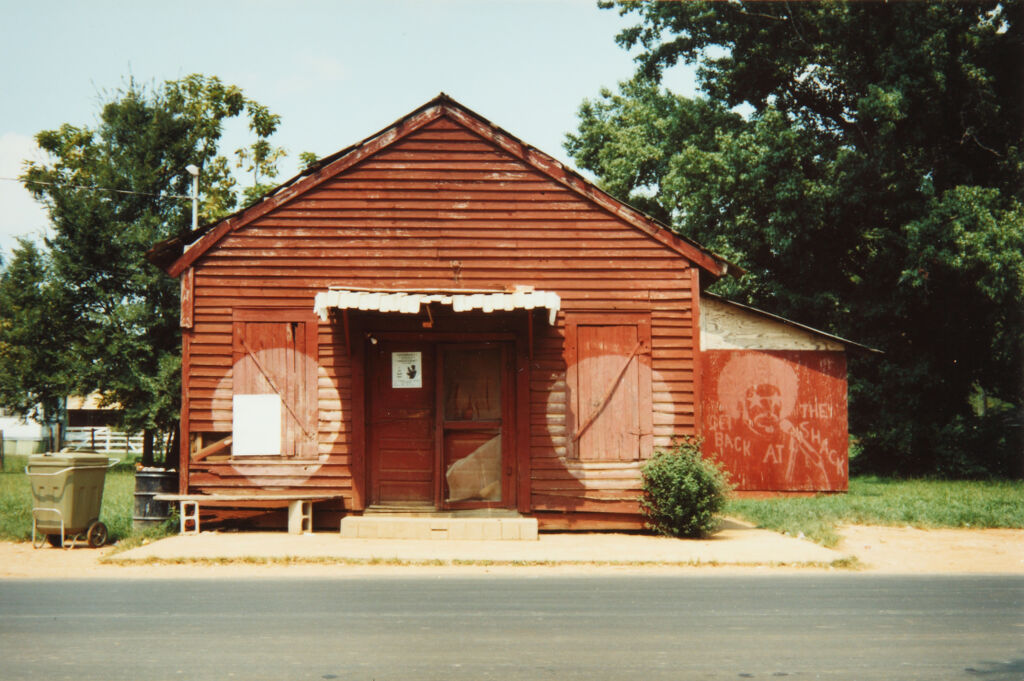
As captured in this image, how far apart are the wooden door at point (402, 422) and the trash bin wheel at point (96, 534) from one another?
11.7ft

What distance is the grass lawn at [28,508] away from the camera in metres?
13.2

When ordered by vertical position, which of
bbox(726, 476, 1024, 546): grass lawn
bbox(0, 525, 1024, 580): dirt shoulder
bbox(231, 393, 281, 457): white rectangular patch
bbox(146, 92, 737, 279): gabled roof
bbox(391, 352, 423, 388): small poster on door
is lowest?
bbox(0, 525, 1024, 580): dirt shoulder

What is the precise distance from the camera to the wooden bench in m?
12.8

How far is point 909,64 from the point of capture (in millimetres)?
22375

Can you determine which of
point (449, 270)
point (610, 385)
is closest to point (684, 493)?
point (610, 385)

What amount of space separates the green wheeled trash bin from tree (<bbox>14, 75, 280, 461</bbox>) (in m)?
→ 17.3

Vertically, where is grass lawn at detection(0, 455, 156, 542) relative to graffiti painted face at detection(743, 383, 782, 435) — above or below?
below

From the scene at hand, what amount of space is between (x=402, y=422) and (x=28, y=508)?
7476 millimetres

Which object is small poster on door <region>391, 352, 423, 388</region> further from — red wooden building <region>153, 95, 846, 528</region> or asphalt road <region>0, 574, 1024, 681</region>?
asphalt road <region>0, 574, 1024, 681</region>

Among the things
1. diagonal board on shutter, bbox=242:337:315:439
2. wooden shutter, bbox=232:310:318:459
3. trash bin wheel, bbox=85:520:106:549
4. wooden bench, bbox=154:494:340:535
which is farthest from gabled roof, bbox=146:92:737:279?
trash bin wheel, bbox=85:520:106:549

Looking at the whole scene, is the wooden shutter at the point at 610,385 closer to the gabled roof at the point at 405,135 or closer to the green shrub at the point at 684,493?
the green shrub at the point at 684,493

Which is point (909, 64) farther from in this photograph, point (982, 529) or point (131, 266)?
point (131, 266)

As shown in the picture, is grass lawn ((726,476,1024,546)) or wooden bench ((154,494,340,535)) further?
grass lawn ((726,476,1024,546))

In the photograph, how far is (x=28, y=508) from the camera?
16.0 m
